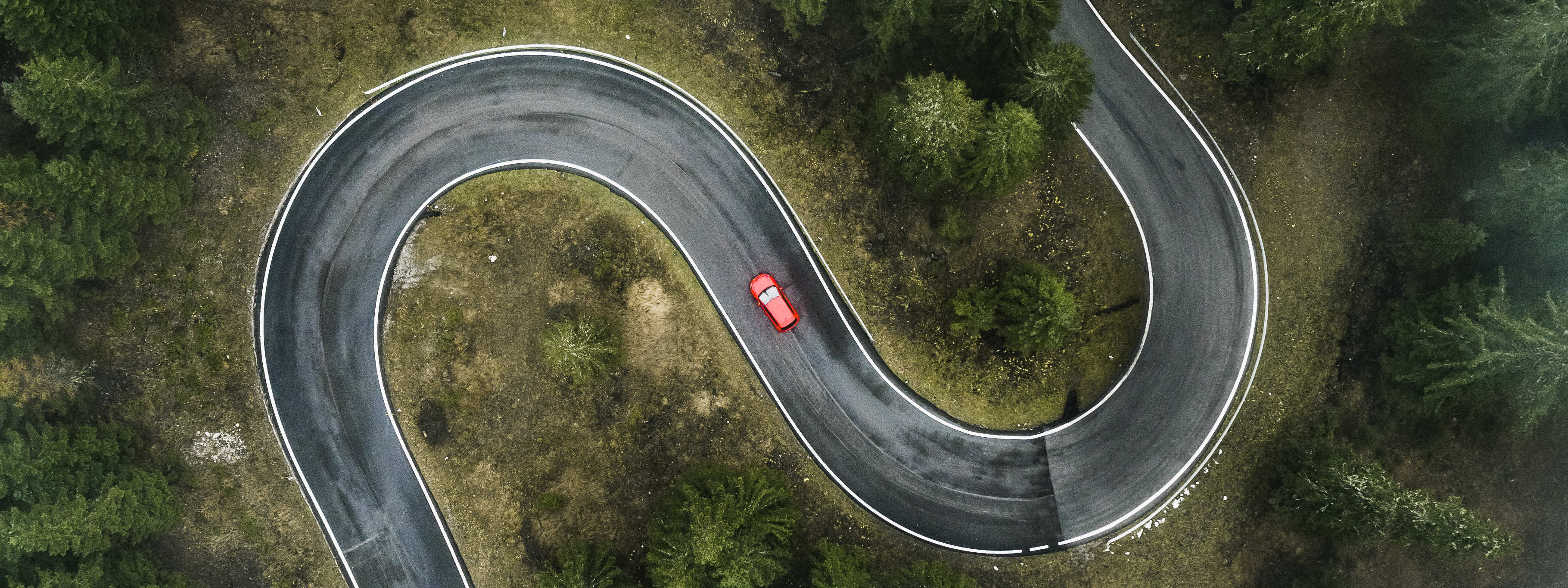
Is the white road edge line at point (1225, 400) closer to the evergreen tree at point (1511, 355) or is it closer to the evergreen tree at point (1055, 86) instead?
the evergreen tree at point (1511, 355)

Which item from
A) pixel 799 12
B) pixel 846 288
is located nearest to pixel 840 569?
pixel 846 288

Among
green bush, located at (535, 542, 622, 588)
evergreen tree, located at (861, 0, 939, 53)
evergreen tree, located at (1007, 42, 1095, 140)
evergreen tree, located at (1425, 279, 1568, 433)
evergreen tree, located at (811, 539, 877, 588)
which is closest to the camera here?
evergreen tree, located at (1425, 279, 1568, 433)

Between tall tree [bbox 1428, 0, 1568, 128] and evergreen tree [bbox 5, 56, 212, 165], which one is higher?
evergreen tree [bbox 5, 56, 212, 165]

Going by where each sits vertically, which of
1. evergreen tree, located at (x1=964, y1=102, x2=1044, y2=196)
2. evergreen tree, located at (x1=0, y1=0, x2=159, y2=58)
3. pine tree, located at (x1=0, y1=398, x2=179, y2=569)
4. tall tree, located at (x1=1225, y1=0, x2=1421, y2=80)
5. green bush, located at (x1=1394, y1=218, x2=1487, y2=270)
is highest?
evergreen tree, located at (x1=0, y1=0, x2=159, y2=58)

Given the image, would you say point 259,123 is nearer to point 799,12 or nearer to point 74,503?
point 74,503

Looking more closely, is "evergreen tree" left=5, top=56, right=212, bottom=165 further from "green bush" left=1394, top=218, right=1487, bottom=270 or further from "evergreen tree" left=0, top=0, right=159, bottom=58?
"green bush" left=1394, top=218, right=1487, bottom=270

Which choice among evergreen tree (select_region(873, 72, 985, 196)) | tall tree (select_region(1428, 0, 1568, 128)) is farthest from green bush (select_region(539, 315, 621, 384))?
tall tree (select_region(1428, 0, 1568, 128))

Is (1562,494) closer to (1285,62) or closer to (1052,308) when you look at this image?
(1285,62)
